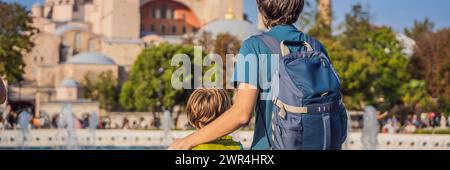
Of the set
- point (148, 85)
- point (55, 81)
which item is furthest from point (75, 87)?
point (148, 85)

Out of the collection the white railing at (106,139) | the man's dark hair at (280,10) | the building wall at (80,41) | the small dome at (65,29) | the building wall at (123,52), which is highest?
the small dome at (65,29)

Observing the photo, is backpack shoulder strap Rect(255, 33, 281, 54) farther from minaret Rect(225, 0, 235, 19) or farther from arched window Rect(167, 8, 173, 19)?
arched window Rect(167, 8, 173, 19)

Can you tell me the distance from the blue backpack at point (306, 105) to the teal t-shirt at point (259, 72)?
0.16 ft

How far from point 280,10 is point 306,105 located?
1.24 feet

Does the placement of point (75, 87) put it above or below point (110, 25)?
below

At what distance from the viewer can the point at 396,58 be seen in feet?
121

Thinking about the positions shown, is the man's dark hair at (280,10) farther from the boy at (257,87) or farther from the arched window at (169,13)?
the arched window at (169,13)

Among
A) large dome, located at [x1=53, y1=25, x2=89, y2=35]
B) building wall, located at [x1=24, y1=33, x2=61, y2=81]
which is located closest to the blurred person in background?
building wall, located at [x1=24, y1=33, x2=61, y2=81]

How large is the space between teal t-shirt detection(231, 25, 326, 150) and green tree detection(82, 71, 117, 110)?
42327mm

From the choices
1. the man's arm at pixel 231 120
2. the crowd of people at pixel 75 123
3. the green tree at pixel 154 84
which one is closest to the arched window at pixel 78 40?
the green tree at pixel 154 84

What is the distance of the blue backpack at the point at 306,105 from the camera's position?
9.59ft
